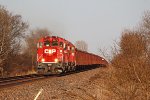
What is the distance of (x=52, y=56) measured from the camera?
2639 cm

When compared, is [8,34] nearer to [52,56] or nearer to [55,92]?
[52,56]

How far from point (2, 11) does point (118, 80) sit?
43.8 m

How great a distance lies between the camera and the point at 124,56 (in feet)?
31.3

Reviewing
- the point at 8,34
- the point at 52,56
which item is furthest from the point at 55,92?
the point at 8,34

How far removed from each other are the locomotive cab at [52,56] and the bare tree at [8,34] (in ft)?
53.2

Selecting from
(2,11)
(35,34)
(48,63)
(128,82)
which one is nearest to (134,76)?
(128,82)

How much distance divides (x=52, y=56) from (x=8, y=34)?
25558 mm

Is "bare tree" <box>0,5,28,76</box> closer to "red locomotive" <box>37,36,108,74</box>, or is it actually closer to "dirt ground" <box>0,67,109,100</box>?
"red locomotive" <box>37,36,108,74</box>

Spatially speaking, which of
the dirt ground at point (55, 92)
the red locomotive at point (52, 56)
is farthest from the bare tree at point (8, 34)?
the dirt ground at point (55, 92)

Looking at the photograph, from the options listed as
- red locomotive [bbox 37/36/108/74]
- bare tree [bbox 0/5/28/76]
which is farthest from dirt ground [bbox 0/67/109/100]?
bare tree [bbox 0/5/28/76]

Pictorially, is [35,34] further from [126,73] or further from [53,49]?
[126,73]

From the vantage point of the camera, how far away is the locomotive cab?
2562 centimetres

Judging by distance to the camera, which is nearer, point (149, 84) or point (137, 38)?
point (149, 84)

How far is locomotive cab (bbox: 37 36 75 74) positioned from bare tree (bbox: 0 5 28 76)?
16221mm
